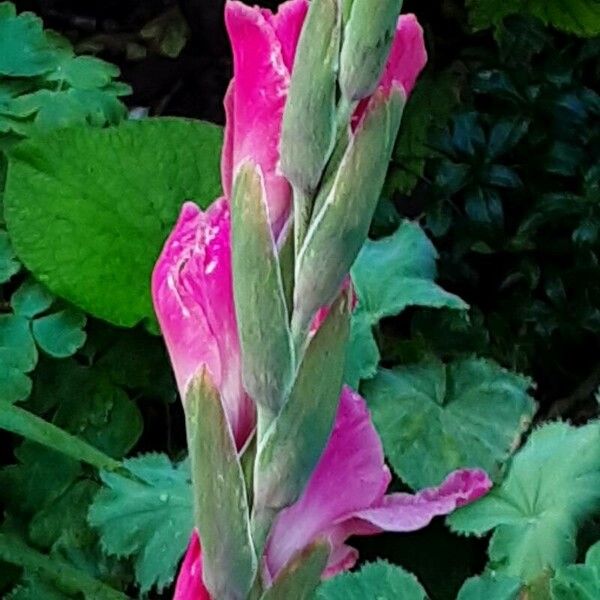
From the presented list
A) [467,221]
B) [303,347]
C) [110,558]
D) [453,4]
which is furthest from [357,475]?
A: [453,4]

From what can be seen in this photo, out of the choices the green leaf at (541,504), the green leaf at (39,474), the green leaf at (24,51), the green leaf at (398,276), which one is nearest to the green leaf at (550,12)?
the green leaf at (398,276)

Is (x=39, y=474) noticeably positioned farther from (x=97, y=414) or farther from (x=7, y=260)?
(x=7, y=260)

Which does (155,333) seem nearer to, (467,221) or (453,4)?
(467,221)

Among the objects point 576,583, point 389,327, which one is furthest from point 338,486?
point 389,327

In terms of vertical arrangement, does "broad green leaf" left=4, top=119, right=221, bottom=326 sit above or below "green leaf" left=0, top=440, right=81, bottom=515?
above

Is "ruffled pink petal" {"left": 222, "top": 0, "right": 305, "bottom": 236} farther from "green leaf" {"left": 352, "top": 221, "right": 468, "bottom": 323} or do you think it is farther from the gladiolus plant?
"green leaf" {"left": 352, "top": 221, "right": 468, "bottom": 323}

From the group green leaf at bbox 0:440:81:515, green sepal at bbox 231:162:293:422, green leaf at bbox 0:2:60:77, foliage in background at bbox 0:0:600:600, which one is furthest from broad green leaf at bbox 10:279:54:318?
green sepal at bbox 231:162:293:422
